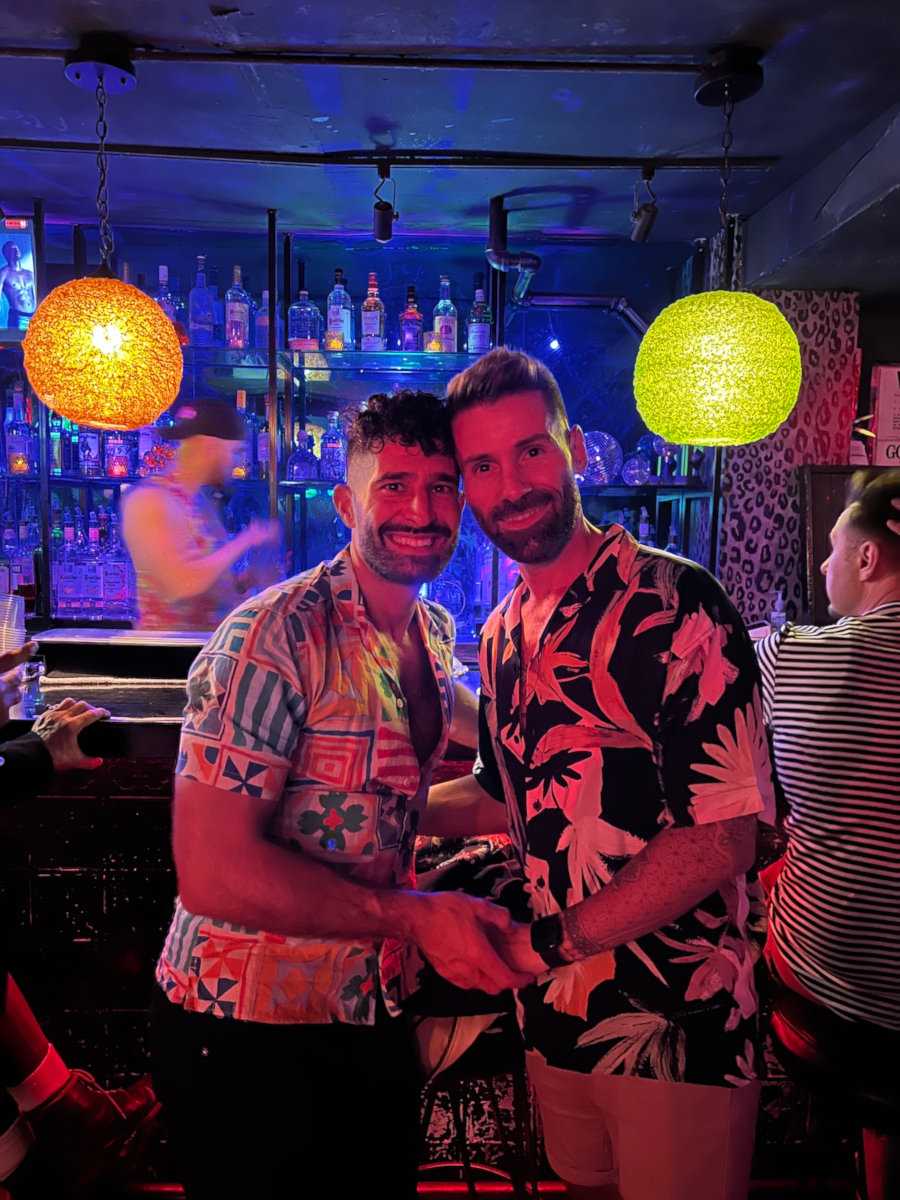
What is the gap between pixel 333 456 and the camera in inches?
169

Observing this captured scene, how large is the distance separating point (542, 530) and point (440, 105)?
228cm

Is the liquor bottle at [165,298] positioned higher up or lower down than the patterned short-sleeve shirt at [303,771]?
higher up

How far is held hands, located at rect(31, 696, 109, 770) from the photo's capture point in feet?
6.42

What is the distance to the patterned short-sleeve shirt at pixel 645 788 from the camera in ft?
4.17

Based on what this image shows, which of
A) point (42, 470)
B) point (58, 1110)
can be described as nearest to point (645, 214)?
point (42, 470)

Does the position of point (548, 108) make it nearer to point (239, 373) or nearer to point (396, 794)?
point (239, 373)

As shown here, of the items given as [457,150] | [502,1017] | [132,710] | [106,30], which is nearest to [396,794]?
[502,1017]

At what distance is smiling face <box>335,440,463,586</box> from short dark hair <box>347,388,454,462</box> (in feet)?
0.05

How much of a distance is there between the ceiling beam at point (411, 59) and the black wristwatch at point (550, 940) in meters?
2.63

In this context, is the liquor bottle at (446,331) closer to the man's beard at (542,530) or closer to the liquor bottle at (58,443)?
the liquor bottle at (58,443)

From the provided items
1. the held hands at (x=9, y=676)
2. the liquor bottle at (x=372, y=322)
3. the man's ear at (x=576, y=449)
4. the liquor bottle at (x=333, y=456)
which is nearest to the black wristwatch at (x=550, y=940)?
the man's ear at (x=576, y=449)

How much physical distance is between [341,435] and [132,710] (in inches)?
93.8

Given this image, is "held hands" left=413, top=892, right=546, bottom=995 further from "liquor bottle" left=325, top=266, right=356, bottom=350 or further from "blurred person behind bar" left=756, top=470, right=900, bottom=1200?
"liquor bottle" left=325, top=266, right=356, bottom=350

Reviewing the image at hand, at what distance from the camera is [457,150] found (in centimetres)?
338
